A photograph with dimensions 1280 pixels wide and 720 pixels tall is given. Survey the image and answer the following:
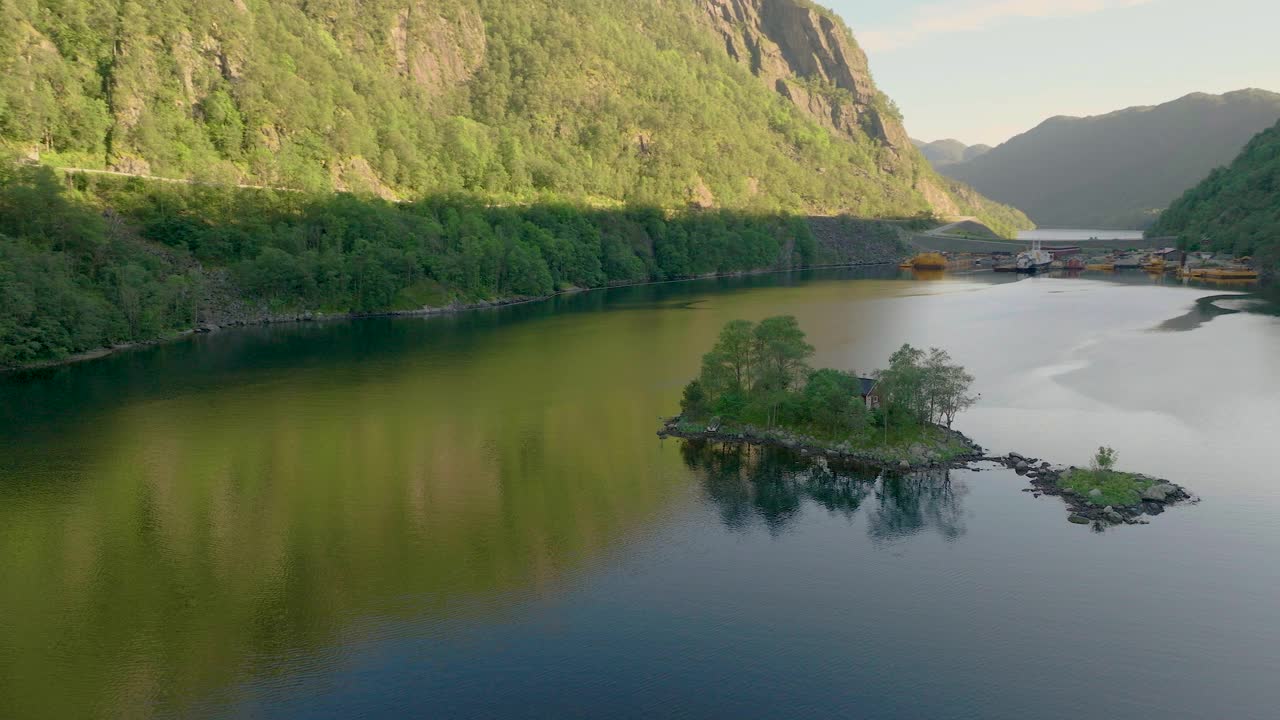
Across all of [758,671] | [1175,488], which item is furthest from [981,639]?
[1175,488]

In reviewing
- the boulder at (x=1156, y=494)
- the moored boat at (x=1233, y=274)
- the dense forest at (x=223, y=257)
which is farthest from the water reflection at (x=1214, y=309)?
the dense forest at (x=223, y=257)

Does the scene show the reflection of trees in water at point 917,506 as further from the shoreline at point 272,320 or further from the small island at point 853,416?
the shoreline at point 272,320

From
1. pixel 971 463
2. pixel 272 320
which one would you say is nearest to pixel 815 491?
pixel 971 463

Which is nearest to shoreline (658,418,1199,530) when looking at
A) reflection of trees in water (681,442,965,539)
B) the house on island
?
reflection of trees in water (681,442,965,539)

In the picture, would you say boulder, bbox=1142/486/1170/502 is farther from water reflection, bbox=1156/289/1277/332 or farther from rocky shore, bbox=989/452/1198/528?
water reflection, bbox=1156/289/1277/332

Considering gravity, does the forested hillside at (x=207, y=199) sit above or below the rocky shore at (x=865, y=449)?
above

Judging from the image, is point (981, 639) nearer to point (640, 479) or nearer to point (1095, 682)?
point (1095, 682)

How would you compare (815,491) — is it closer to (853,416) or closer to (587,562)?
(853,416)
